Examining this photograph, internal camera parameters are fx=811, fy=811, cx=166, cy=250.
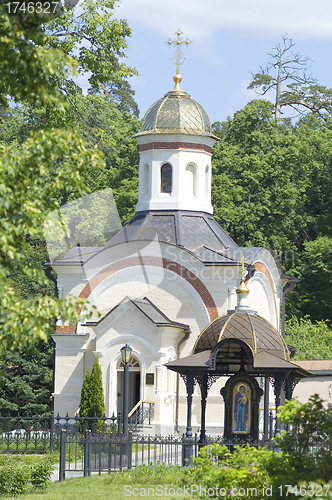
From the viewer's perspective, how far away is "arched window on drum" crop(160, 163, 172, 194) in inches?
1156

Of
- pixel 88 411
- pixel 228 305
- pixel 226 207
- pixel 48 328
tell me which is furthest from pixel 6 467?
pixel 226 207

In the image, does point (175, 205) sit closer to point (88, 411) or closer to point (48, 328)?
point (88, 411)

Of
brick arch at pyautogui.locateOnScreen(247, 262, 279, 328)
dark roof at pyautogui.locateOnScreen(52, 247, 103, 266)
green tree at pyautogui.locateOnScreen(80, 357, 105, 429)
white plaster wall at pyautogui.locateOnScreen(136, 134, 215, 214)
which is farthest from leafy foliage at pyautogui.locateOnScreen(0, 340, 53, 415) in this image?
brick arch at pyautogui.locateOnScreen(247, 262, 279, 328)

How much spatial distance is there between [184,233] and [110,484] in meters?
14.4

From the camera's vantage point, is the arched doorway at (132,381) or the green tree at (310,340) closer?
the arched doorway at (132,381)

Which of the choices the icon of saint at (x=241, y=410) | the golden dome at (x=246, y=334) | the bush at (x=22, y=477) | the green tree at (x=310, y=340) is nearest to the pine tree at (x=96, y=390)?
the golden dome at (x=246, y=334)

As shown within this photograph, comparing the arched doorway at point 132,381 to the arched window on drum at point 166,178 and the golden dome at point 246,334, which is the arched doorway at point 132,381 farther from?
the golden dome at point 246,334

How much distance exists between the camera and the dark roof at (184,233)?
87.6 feet

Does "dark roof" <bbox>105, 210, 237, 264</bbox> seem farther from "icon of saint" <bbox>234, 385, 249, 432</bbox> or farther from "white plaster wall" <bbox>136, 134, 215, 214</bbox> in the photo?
"icon of saint" <bbox>234, 385, 249, 432</bbox>

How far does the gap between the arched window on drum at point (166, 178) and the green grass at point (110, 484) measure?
15.6 meters

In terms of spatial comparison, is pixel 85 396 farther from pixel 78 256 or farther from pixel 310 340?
pixel 310 340

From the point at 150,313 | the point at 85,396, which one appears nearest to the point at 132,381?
the point at 85,396

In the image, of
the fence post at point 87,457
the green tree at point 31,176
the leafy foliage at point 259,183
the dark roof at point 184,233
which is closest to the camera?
the green tree at point 31,176

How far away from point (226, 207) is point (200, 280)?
12.8 metres
